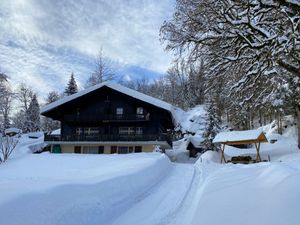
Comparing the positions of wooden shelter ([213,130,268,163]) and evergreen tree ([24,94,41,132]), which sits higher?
evergreen tree ([24,94,41,132])

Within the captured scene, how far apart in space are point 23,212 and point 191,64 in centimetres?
787

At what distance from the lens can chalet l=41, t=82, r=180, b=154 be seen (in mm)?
35656

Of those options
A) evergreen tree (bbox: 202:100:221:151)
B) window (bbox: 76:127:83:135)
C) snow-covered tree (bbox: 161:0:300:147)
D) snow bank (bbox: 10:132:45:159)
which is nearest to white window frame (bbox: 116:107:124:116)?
window (bbox: 76:127:83:135)

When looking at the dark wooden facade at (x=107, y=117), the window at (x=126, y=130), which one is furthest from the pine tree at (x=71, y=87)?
the window at (x=126, y=130)

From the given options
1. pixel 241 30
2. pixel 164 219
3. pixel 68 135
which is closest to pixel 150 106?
pixel 68 135

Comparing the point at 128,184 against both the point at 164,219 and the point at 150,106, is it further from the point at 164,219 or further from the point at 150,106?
the point at 150,106

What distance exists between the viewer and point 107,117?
121 feet

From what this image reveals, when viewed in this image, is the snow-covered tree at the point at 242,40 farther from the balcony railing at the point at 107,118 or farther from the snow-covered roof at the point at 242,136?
the balcony railing at the point at 107,118

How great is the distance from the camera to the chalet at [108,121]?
35656mm

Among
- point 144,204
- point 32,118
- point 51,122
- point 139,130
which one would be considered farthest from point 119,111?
point 51,122

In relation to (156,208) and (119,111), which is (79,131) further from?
(156,208)

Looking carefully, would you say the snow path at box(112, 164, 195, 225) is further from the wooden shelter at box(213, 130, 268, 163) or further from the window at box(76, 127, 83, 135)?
the window at box(76, 127, 83, 135)

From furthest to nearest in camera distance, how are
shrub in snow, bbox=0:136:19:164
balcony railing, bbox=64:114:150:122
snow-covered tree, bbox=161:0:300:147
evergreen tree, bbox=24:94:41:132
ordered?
evergreen tree, bbox=24:94:41:132 → balcony railing, bbox=64:114:150:122 → shrub in snow, bbox=0:136:19:164 → snow-covered tree, bbox=161:0:300:147

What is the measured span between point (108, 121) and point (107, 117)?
0.58 meters
